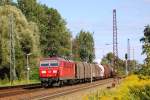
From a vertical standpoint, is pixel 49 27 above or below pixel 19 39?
above

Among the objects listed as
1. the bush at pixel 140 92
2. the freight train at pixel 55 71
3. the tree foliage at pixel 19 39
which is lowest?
the bush at pixel 140 92

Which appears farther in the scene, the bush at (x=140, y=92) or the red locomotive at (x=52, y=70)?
the red locomotive at (x=52, y=70)

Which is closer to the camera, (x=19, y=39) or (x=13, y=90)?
(x=13, y=90)

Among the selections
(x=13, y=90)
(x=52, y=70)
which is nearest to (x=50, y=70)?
(x=52, y=70)

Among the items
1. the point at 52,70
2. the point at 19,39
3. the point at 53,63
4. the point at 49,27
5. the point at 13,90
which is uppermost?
the point at 49,27

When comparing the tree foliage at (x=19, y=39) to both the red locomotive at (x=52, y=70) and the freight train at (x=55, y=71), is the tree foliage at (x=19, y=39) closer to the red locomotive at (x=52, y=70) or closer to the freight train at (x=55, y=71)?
the freight train at (x=55, y=71)

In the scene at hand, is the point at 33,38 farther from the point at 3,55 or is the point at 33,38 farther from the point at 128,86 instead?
the point at 128,86

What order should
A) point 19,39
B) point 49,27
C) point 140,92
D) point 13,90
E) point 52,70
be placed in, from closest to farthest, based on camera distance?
1. point 140,92
2. point 13,90
3. point 52,70
4. point 19,39
5. point 49,27

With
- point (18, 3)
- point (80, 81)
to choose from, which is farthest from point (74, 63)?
point (18, 3)

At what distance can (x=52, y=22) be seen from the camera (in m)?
136

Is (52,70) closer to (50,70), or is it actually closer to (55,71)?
(50,70)

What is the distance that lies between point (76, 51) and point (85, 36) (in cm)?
3382

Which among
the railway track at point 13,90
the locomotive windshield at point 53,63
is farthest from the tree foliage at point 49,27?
the railway track at point 13,90

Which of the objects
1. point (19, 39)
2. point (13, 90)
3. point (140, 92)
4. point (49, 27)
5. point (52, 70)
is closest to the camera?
point (140, 92)
